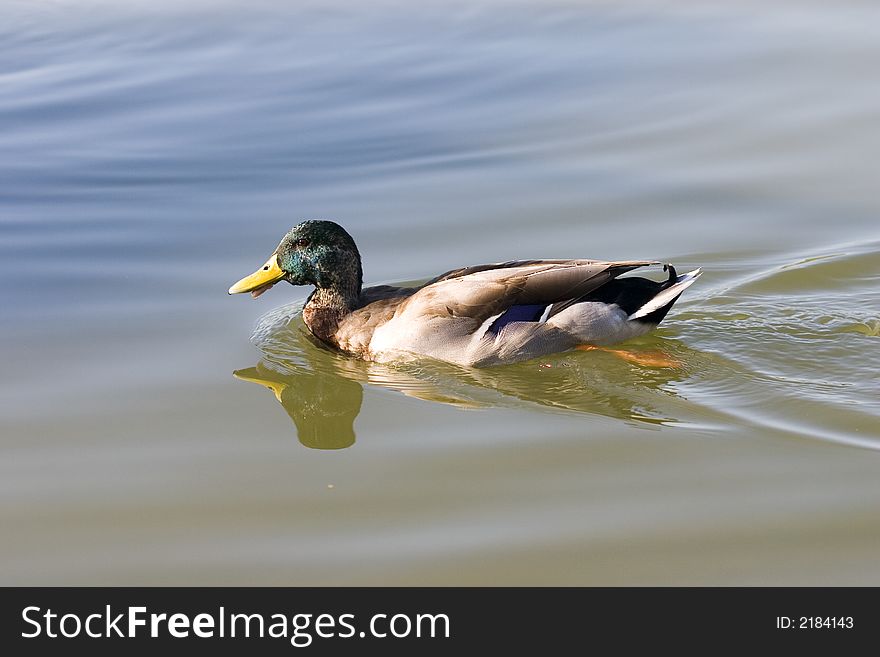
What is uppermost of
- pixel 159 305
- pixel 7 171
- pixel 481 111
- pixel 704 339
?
pixel 481 111

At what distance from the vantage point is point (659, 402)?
6363 mm

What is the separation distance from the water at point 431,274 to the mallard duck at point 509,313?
5.3 inches

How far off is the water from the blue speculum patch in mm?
259

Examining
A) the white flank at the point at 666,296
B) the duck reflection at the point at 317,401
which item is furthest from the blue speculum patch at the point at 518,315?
the duck reflection at the point at 317,401

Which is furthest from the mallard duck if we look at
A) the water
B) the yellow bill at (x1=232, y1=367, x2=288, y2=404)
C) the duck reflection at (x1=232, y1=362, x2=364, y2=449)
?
the yellow bill at (x1=232, y1=367, x2=288, y2=404)

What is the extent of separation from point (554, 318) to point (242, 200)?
3.51m

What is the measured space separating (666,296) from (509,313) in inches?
35.1

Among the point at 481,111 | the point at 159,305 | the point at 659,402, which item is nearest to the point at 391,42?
the point at 481,111

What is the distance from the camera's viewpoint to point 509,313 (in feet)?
23.2

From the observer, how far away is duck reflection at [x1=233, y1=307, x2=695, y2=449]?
6352 millimetres

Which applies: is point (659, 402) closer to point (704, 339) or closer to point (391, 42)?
point (704, 339)

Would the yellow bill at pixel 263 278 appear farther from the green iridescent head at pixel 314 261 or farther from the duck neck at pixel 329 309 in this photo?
the duck neck at pixel 329 309

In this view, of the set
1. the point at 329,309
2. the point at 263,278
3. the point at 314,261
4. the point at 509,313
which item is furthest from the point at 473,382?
the point at 263,278

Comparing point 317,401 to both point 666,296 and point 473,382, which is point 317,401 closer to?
point 473,382
